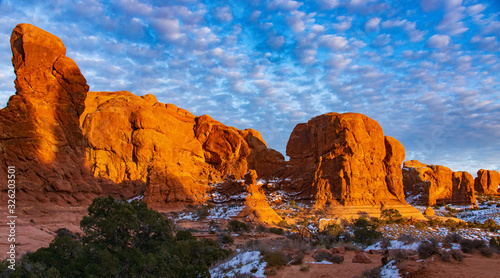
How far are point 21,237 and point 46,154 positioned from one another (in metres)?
7.39

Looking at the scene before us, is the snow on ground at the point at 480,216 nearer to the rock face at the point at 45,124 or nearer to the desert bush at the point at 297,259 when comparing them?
the desert bush at the point at 297,259

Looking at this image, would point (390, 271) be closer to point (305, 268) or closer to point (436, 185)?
point (305, 268)

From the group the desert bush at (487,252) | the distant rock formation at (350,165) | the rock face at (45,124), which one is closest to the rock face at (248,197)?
the distant rock formation at (350,165)

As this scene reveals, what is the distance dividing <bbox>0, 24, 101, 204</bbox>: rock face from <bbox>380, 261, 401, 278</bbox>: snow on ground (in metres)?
17.6

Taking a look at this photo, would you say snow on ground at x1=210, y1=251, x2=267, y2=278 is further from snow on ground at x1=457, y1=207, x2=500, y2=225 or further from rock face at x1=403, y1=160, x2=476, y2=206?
rock face at x1=403, y1=160, x2=476, y2=206

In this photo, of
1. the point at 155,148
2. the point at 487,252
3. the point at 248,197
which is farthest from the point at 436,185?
the point at 487,252

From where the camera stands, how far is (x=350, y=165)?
40.0 m

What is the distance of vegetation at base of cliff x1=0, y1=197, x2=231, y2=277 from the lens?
9361 mm

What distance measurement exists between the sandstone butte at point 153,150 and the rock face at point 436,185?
24566 mm

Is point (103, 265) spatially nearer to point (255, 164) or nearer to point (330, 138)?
point (330, 138)

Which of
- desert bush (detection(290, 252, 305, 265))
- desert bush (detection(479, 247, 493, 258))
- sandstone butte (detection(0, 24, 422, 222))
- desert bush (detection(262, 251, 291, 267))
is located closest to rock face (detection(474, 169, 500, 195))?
sandstone butte (detection(0, 24, 422, 222))

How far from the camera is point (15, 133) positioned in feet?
61.6

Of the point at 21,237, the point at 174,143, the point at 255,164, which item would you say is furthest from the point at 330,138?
the point at 21,237

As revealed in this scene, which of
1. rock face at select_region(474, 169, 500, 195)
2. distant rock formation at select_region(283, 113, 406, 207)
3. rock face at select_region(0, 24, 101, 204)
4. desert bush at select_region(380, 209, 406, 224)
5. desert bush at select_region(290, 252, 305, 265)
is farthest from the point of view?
rock face at select_region(474, 169, 500, 195)
